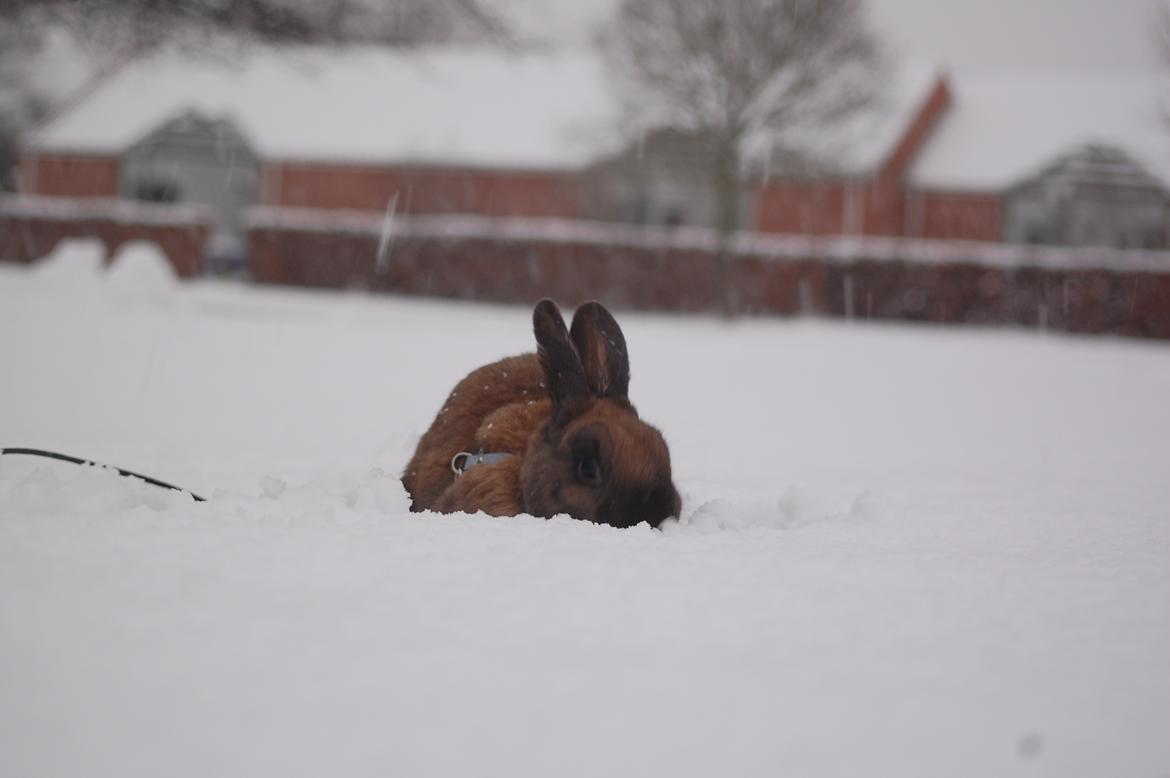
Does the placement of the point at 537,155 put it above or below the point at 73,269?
above

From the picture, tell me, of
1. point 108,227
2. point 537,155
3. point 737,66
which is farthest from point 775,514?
point 537,155

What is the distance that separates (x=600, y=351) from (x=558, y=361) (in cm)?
16

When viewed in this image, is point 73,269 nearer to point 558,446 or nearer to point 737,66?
point 737,66

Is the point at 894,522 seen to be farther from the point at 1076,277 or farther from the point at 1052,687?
the point at 1076,277

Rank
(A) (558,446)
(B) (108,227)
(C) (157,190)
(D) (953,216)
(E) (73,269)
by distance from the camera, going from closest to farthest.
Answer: (A) (558,446), (E) (73,269), (B) (108,227), (D) (953,216), (C) (157,190)

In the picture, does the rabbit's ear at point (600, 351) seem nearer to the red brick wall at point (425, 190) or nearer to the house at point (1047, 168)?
the red brick wall at point (425, 190)

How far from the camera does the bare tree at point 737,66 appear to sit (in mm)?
16906

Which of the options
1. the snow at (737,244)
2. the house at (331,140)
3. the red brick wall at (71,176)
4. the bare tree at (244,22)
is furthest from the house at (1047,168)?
the red brick wall at (71,176)

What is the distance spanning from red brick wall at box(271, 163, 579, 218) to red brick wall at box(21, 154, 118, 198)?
580cm

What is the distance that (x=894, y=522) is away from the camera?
9.76 feet

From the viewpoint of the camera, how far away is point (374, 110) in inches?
1223

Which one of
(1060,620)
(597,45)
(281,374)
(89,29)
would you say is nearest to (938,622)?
(1060,620)

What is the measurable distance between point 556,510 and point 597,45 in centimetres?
1678

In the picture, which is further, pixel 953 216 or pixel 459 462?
pixel 953 216
